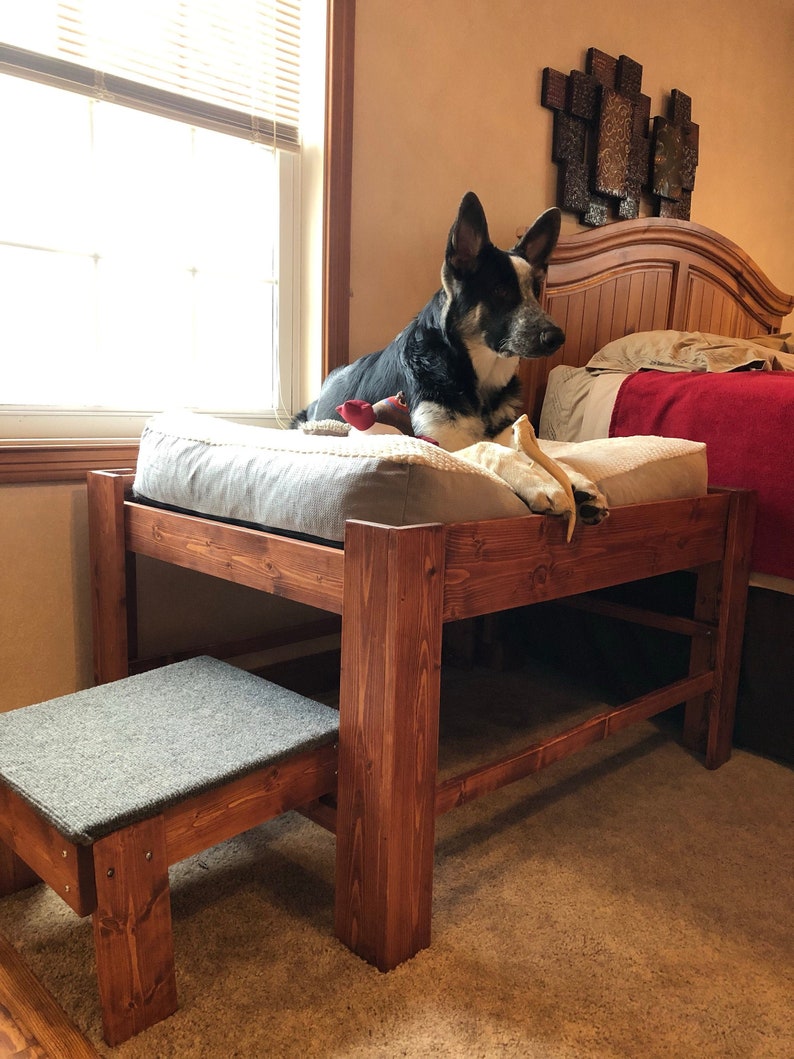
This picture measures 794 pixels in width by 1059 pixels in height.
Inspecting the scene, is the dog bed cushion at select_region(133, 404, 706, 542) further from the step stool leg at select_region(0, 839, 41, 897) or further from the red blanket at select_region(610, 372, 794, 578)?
the step stool leg at select_region(0, 839, 41, 897)

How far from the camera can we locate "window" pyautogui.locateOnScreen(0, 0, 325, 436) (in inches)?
61.6

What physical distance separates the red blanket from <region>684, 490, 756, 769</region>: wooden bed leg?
78mm

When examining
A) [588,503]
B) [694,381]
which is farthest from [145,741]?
[694,381]

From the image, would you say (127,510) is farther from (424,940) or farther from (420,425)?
(424,940)

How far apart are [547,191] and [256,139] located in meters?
1.11

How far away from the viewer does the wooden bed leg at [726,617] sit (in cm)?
159

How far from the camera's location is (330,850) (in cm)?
128

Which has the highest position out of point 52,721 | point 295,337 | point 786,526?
point 295,337

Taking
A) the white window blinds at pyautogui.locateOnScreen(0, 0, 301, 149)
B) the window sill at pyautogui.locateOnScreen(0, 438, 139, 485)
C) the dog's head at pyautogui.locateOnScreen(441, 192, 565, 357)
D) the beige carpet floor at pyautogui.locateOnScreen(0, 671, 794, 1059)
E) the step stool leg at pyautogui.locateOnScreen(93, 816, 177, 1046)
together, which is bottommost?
the beige carpet floor at pyautogui.locateOnScreen(0, 671, 794, 1059)

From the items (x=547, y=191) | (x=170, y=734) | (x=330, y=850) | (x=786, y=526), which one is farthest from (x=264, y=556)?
(x=547, y=191)

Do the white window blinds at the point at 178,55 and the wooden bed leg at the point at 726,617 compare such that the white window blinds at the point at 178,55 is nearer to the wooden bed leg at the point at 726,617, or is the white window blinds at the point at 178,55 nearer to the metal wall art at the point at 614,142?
the metal wall art at the point at 614,142

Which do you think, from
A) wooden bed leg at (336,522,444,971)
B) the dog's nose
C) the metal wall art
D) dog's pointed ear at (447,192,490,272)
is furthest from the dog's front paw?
the metal wall art

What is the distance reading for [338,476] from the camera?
989 millimetres

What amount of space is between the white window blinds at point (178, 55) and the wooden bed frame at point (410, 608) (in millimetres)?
862
